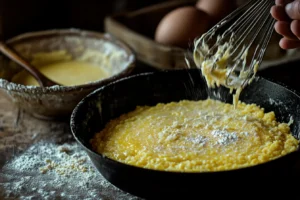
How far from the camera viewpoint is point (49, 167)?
123 centimetres

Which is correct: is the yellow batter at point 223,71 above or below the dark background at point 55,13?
above

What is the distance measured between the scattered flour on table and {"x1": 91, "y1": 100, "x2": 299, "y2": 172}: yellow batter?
3.4 inches

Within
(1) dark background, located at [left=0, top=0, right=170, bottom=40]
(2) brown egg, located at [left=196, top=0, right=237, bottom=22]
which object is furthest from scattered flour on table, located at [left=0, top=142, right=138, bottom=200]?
(1) dark background, located at [left=0, top=0, right=170, bottom=40]

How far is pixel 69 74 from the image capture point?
1.60m

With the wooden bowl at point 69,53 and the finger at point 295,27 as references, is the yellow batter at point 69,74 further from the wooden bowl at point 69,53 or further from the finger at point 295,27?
the finger at point 295,27

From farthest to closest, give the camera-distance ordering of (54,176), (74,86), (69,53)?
(69,53) → (74,86) → (54,176)

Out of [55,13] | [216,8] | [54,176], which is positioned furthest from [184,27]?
[55,13]

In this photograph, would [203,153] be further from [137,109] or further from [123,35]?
[123,35]

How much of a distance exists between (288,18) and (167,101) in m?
0.40

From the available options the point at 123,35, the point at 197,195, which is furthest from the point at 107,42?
the point at 197,195

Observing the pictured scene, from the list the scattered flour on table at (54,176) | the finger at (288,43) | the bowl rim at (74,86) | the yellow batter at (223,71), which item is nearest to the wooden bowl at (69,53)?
the bowl rim at (74,86)

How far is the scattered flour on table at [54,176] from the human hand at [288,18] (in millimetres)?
523

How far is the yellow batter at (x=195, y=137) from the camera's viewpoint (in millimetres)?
1048

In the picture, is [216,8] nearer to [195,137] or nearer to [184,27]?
[184,27]
